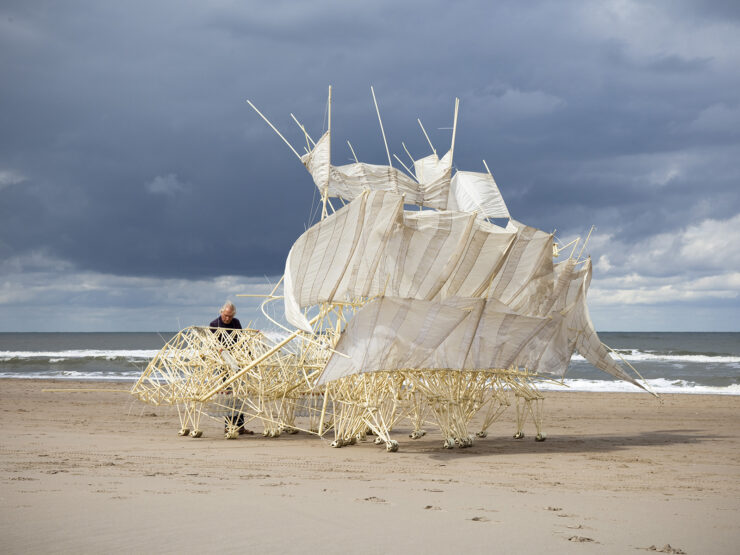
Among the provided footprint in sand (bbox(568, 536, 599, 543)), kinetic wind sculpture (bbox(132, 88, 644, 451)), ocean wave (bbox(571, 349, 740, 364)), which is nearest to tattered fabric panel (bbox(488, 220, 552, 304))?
kinetic wind sculpture (bbox(132, 88, 644, 451))

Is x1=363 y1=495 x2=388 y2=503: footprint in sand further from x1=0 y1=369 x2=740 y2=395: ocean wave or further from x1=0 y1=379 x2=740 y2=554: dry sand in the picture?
x1=0 y1=369 x2=740 y2=395: ocean wave

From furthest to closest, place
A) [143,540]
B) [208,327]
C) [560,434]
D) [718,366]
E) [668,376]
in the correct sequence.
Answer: [718,366] → [668,376] → [560,434] → [208,327] → [143,540]

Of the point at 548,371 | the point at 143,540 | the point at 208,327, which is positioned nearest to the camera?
the point at 143,540

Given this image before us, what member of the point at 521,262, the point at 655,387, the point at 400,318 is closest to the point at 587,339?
the point at 521,262

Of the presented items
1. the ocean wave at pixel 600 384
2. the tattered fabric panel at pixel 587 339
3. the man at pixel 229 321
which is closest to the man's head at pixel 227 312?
the man at pixel 229 321

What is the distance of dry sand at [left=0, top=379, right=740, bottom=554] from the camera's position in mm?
4422

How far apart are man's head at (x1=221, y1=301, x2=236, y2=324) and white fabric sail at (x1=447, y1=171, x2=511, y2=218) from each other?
13.3 ft

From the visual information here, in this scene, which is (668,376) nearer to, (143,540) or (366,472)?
(366,472)

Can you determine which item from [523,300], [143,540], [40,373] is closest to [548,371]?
[523,300]

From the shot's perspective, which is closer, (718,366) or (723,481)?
(723,481)

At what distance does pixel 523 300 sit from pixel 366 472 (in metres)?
3.48

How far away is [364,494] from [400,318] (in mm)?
2479

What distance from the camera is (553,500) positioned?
19.4 ft

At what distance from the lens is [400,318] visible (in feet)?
26.2
